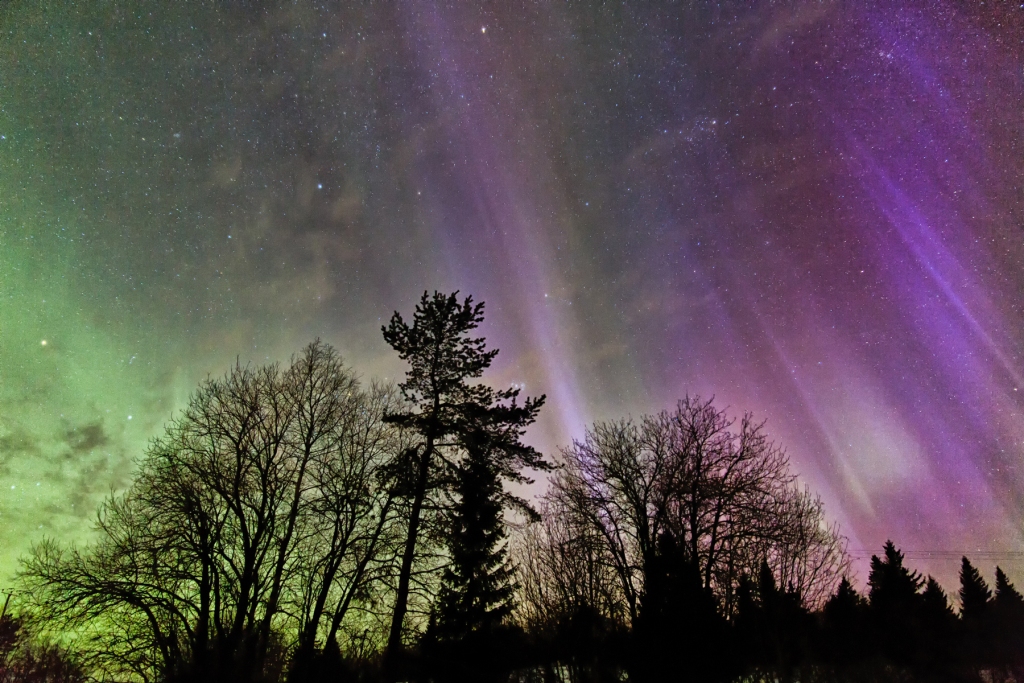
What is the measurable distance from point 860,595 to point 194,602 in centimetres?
6585

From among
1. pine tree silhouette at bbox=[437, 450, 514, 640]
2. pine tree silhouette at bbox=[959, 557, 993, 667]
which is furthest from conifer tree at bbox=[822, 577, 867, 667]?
pine tree silhouette at bbox=[437, 450, 514, 640]

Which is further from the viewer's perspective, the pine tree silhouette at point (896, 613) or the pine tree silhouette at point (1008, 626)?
the pine tree silhouette at point (1008, 626)

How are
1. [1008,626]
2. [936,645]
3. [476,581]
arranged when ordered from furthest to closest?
[1008,626] < [936,645] < [476,581]

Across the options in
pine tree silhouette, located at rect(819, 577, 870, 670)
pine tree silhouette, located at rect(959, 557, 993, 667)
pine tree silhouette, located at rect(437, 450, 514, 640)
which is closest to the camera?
pine tree silhouette, located at rect(437, 450, 514, 640)

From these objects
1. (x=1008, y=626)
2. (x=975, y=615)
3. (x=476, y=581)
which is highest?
(x=476, y=581)

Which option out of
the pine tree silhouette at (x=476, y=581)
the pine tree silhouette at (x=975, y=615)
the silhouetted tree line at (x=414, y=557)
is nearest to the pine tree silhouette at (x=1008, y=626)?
the pine tree silhouette at (x=975, y=615)

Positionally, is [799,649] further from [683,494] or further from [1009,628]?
[1009,628]

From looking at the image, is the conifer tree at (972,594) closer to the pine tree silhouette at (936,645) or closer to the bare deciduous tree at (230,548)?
the pine tree silhouette at (936,645)

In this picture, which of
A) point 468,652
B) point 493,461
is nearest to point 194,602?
point 468,652

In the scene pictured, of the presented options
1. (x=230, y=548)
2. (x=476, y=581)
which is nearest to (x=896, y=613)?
(x=476, y=581)

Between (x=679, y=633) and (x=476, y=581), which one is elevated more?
(x=476, y=581)

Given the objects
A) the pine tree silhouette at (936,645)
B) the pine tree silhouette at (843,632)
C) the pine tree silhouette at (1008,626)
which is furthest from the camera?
the pine tree silhouette at (1008,626)

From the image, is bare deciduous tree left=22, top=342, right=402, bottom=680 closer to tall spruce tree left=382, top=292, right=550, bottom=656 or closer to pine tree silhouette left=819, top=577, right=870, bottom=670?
tall spruce tree left=382, top=292, right=550, bottom=656

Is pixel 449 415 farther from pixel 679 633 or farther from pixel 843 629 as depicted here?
pixel 843 629
